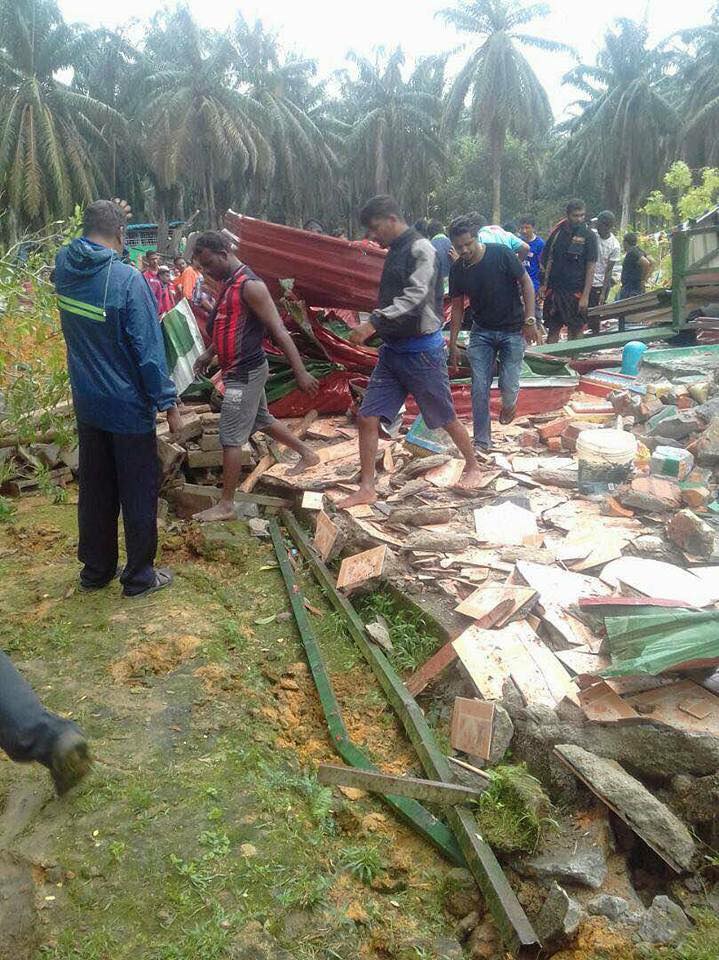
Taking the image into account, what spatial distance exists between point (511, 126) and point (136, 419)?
40232mm

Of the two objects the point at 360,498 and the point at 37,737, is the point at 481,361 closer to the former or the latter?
the point at 360,498

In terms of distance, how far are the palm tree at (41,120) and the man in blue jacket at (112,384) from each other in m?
26.7

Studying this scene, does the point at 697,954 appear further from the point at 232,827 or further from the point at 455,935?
the point at 232,827

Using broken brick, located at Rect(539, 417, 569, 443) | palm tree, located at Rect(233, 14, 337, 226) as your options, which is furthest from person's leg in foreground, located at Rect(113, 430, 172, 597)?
palm tree, located at Rect(233, 14, 337, 226)

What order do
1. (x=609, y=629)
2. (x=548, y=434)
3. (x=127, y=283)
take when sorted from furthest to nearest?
(x=548, y=434) → (x=127, y=283) → (x=609, y=629)

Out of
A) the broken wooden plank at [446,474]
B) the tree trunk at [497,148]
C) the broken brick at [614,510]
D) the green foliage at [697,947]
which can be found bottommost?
the green foliage at [697,947]

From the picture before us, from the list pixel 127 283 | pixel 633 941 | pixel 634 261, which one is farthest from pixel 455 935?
pixel 634 261

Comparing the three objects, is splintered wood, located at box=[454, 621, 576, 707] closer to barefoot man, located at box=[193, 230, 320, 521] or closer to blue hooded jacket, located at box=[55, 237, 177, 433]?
blue hooded jacket, located at box=[55, 237, 177, 433]

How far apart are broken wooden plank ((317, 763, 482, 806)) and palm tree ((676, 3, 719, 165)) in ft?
136

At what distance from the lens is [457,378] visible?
23.8ft

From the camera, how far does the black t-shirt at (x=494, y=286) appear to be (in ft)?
18.3

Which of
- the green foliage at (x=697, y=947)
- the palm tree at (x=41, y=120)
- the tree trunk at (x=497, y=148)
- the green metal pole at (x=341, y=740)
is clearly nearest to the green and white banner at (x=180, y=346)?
the green metal pole at (x=341, y=740)

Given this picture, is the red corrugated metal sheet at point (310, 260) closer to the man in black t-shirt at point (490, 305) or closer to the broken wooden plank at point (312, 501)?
the man in black t-shirt at point (490, 305)

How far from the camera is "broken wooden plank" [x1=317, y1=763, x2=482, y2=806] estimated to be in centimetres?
259
